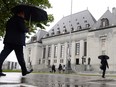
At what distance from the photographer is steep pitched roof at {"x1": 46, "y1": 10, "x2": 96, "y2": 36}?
70.2 m

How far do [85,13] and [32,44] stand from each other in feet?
88.2

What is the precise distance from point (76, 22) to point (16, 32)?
2699 inches

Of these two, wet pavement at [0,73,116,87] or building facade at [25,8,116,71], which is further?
building facade at [25,8,116,71]

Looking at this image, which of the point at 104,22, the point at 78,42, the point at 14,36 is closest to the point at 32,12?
the point at 14,36

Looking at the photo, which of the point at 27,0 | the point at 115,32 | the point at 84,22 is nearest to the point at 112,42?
the point at 115,32

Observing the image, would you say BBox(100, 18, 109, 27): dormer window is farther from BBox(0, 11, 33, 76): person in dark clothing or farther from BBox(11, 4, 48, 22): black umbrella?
BBox(0, 11, 33, 76): person in dark clothing

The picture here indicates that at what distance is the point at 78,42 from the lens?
2771 inches

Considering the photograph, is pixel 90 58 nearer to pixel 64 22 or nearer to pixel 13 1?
pixel 64 22

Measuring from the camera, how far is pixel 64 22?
81.1m

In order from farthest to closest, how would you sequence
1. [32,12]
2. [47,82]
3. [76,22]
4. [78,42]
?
[76,22] → [78,42] → [47,82] → [32,12]

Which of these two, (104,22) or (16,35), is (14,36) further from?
(104,22)

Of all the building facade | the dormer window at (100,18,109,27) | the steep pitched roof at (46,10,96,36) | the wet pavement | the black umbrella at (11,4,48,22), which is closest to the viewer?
the wet pavement

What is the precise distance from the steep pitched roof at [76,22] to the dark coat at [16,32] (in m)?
61.1

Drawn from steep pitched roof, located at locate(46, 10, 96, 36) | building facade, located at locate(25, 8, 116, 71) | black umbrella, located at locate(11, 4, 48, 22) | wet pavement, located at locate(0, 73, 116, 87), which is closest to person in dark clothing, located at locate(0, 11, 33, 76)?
black umbrella, located at locate(11, 4, 48, 22)
